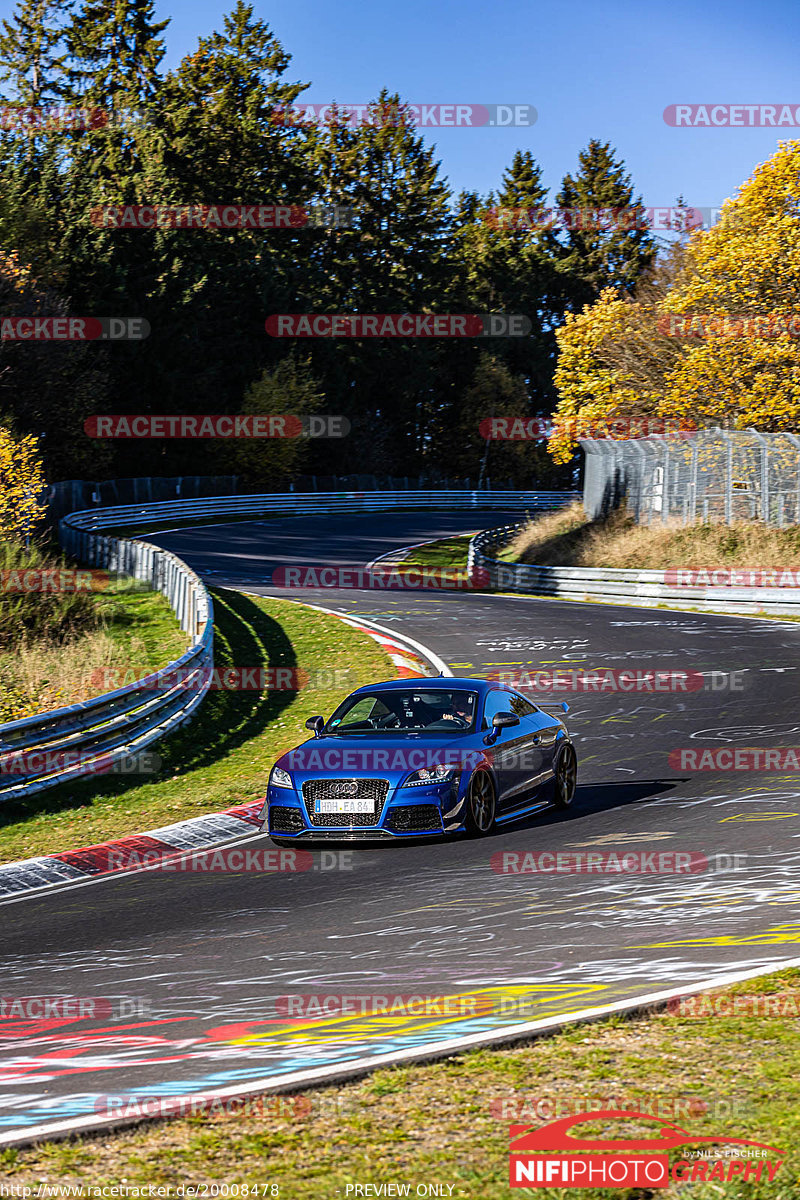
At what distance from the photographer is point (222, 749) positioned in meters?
18.1

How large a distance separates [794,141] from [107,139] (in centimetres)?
4486

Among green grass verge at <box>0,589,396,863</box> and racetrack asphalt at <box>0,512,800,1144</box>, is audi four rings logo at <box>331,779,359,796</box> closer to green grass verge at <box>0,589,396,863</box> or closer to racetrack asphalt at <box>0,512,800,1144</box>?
racetrack asphalt at <box>0,512,800,1144</box>

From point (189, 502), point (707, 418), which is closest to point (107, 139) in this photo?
point (189, 502)

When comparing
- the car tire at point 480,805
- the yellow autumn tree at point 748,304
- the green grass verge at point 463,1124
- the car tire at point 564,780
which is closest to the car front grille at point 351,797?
the car tire at point 480,805

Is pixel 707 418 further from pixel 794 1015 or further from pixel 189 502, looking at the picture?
pixel 794 1015

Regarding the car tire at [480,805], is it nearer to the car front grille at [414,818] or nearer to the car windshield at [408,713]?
the car front grille at [414,818]

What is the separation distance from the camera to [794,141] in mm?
37906

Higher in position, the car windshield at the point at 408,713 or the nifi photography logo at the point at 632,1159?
the car windshield at the point at 408,713

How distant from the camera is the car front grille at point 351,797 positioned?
438 inches

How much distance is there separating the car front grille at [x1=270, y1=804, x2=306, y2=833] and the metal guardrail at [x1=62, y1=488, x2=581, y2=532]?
30.1m

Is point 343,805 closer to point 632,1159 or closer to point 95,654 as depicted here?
point 632,1159

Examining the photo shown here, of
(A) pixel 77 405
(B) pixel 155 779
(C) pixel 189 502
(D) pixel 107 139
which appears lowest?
(B) pixel 155 779

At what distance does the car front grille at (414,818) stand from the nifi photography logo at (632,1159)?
646 cm

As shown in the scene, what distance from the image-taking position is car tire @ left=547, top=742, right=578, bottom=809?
12.6 meters
